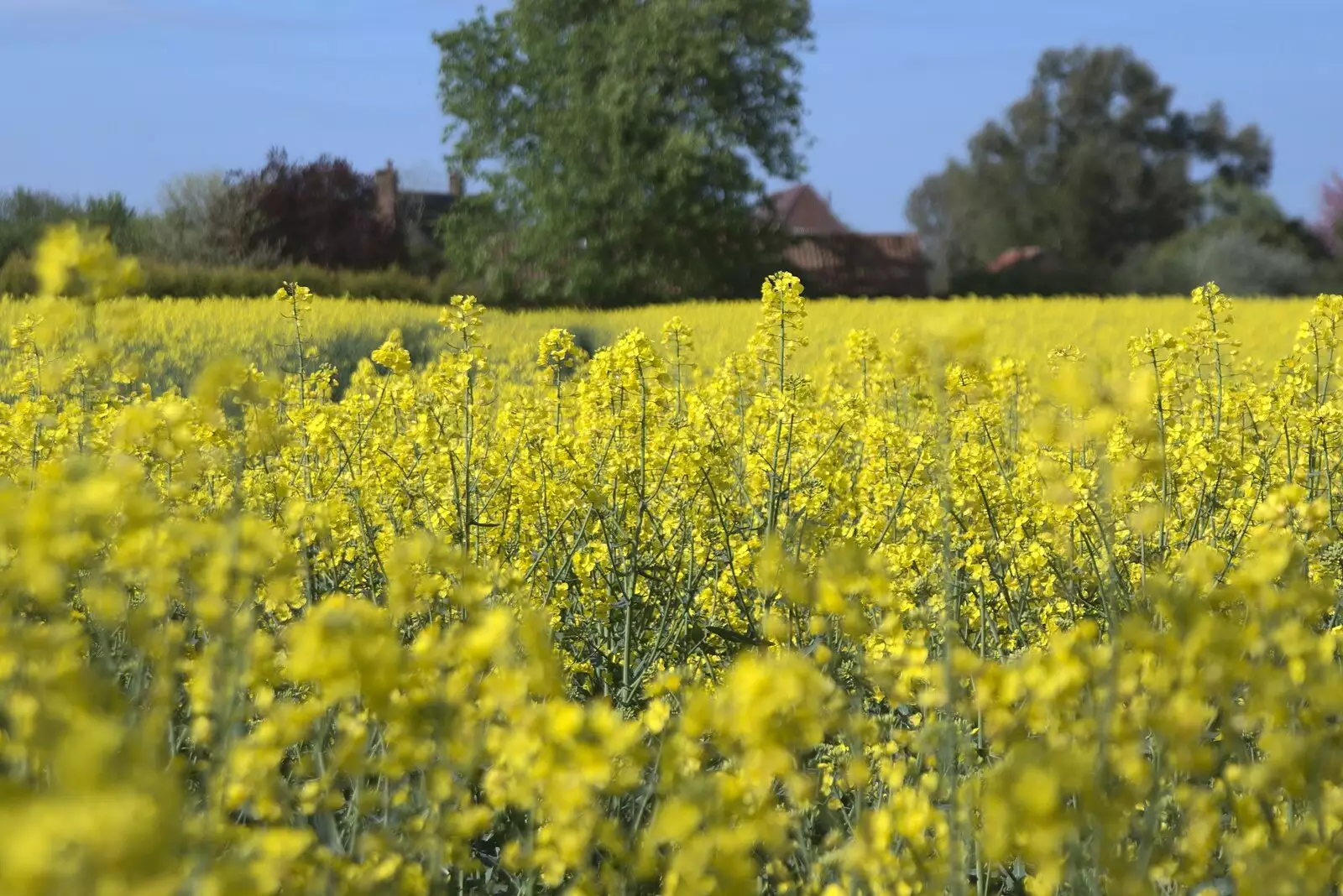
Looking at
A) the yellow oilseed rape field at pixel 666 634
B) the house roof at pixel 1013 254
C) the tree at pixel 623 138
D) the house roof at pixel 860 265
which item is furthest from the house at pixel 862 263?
the yellow oilseed rape field at pixel 666 634

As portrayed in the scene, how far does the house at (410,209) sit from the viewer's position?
3388 cm

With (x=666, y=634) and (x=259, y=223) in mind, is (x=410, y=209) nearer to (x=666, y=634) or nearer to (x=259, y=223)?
(x=259, y=223)

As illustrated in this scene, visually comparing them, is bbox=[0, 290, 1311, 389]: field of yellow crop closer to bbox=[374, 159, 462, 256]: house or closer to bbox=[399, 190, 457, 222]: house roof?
A: bbox=[374, 159, 462, 256]: house

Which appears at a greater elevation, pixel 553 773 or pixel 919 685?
pixel 553 773

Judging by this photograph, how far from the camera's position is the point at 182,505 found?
11.6 feet

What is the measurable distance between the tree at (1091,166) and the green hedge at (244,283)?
26499 mm

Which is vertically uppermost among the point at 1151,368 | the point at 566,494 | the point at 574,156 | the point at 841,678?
the point at 574,156

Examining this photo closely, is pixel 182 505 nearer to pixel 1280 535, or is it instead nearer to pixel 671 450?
pixel 671 450

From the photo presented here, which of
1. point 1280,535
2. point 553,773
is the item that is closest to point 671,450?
point 1280,535

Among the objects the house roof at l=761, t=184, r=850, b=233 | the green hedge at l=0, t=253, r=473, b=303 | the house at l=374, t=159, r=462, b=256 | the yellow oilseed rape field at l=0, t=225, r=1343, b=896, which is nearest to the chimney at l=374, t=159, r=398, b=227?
the house at l=374, t=159, r=462, b=256

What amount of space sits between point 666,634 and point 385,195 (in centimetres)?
3230

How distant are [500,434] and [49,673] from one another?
3414mm

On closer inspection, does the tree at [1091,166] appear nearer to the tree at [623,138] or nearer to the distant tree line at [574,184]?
the distant tree line at [574,184]

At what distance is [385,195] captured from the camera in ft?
114
